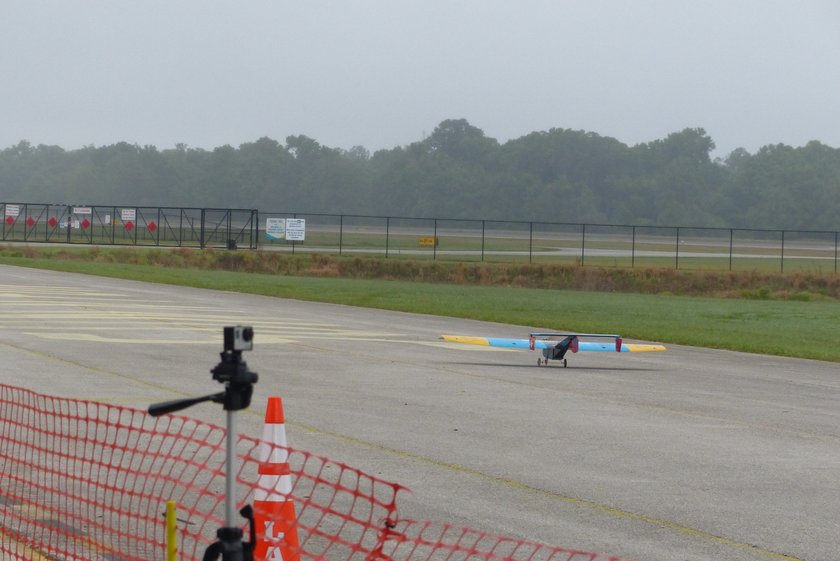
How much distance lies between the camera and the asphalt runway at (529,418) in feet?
28.4

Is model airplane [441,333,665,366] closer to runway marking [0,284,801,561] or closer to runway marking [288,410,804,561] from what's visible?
runway marking [0,284,801,561]

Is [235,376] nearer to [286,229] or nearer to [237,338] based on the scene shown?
[237,338]

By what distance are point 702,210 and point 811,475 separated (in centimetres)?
12432

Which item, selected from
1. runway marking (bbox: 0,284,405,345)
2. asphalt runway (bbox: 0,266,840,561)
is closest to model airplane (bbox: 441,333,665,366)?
asphalt runway (bbox: 0,266,840,561)

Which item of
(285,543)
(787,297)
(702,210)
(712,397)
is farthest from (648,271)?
(702,210)

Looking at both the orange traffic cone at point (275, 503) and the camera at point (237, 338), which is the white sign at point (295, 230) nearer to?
the orange traffic cone at point (275, 503)

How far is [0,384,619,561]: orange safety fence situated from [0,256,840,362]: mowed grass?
14.9 m

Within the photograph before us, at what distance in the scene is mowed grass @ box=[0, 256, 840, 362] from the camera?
25719 millimetres

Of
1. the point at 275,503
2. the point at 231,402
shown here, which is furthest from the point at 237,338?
the point at 275,503

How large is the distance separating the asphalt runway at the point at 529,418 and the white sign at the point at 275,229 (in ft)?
124

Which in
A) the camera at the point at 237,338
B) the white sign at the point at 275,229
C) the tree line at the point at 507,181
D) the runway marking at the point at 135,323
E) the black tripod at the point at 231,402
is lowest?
the runway marking at the point at 135,323

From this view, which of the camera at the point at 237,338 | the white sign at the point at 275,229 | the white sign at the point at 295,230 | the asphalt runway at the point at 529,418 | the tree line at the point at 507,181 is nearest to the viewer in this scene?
the camera at the point at 237,338

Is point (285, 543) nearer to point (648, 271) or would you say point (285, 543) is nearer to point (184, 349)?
point (184, 349)

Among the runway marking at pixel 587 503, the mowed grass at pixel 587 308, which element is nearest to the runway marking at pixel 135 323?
the mowed grass at pixel 587 308
